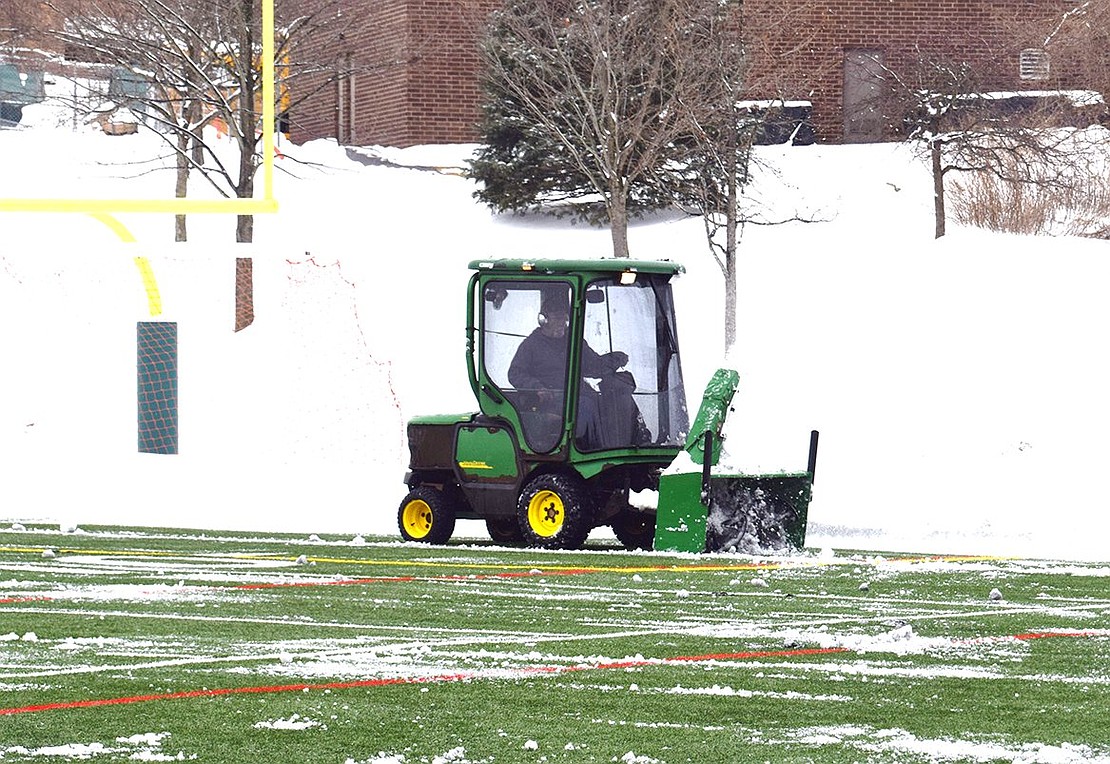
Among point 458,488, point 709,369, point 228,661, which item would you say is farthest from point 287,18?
point 228,661

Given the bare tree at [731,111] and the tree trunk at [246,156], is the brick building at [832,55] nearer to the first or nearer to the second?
the bare tree at [731,111]

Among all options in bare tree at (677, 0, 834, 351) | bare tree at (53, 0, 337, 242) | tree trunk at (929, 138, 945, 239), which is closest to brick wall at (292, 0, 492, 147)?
bare tree at (53, 0, 337, 242)

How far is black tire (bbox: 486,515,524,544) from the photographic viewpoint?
49.8ft

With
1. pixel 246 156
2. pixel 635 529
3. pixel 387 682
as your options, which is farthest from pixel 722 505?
pixel 246 156

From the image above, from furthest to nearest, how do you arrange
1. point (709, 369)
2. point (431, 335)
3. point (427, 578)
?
point (431, 335)
point (709, 369)
point (427, 578)

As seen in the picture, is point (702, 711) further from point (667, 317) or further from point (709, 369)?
point (709, 369)

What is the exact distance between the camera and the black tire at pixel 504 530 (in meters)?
15.2

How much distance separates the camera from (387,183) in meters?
36.4

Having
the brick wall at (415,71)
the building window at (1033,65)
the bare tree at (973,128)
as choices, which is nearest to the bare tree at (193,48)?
the brick wall at (415,71)

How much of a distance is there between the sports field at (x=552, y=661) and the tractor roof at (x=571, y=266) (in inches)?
99.9

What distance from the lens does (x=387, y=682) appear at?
7.31 metres

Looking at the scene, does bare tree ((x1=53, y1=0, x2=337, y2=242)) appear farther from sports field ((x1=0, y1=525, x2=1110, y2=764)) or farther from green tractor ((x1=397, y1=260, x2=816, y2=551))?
sports field ((x1=0, y1=525, x2=1110, y2=764))

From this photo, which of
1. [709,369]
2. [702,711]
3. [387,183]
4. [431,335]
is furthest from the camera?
[387,183]

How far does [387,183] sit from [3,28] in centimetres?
790
